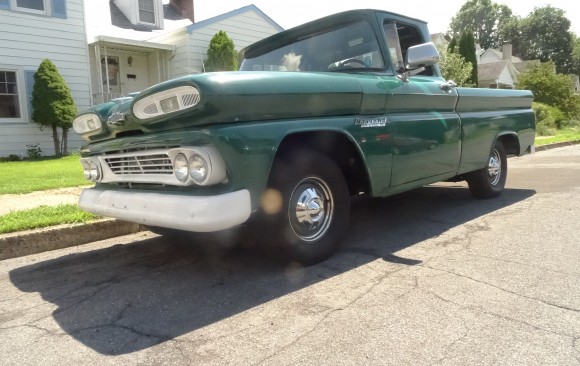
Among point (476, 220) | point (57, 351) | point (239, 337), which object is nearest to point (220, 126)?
point (239, 337)

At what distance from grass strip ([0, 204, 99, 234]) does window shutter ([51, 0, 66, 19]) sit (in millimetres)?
9170

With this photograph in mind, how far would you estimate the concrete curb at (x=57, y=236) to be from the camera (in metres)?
3.92

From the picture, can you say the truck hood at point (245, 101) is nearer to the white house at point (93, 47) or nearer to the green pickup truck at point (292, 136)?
the green pickup truck at point (292, 136)

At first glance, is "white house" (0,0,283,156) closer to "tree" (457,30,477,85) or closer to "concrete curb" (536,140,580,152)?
"concrete curb" (536,140,580,152)

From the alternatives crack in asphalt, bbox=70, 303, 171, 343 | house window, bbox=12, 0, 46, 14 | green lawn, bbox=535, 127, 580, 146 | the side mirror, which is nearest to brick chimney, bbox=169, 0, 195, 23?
house window, bbox=12, 0, 46, 14

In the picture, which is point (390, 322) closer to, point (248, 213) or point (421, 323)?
point (421, 323)

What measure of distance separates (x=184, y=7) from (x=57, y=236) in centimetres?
1580

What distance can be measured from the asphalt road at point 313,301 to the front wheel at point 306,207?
173 millimetres

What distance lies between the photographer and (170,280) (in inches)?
124

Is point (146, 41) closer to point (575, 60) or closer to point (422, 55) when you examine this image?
point (422, 55)

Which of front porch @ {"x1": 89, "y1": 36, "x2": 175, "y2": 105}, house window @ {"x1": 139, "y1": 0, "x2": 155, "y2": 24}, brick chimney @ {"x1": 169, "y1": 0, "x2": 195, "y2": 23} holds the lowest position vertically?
front porch @ {"x1": 89, "y1": 36, "x2": 175, "y2": 105}

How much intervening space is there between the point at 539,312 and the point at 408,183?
1641 mm

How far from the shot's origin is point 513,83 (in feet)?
123

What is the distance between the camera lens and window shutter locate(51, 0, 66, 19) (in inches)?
469
